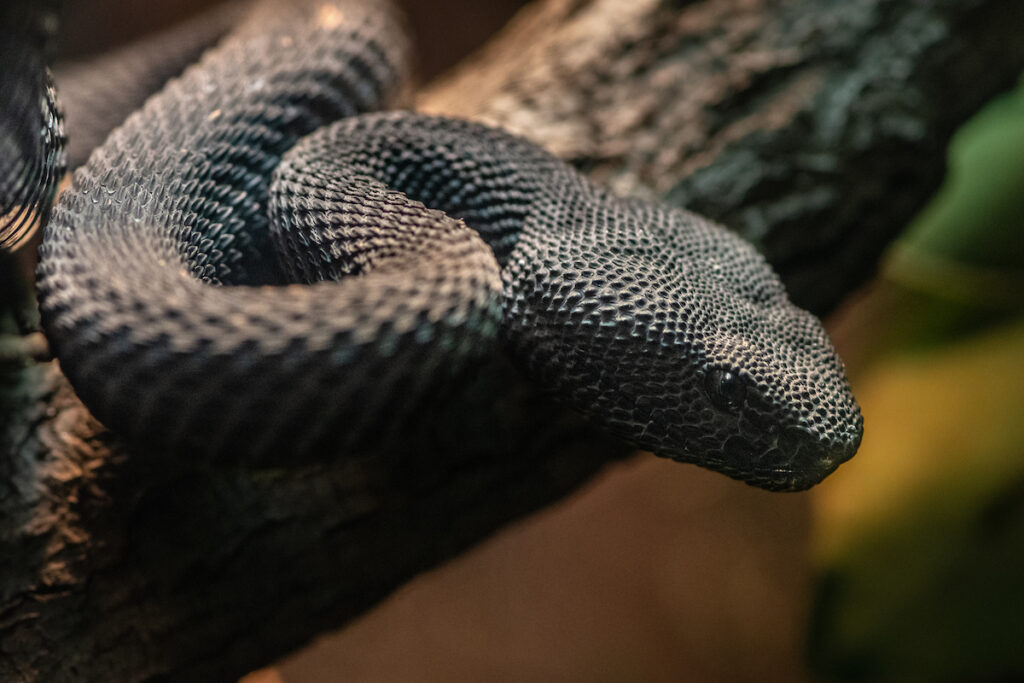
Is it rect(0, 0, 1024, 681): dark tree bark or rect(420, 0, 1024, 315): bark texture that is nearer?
rect(0, 0, 1024, 681): dark tree bark

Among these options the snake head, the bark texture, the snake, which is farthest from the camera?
the bark texture

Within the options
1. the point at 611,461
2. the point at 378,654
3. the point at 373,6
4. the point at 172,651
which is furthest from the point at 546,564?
the point at 373,6

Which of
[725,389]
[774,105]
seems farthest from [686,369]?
[774,105]

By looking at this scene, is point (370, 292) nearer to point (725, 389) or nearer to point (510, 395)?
point (725, 389)

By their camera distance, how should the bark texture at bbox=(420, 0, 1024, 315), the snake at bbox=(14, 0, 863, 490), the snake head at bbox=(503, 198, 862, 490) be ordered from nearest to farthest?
the snake at bbox=(14, 0, 863, 490), the snake head at bbox=(503, 198, 862, 490), the bark texture at bbox=(420, 0, 1024, 315)

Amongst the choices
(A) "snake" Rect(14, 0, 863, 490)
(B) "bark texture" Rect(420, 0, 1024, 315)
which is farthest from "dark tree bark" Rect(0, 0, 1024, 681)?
(A) "snake" Rect(14, 0, 863, 490)

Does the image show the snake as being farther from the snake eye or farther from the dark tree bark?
the dark tree bark

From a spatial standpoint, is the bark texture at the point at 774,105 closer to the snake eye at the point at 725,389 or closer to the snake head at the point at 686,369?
the snake head at the point at 686,369

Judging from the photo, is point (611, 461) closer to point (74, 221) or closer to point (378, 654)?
point (74, 221)
